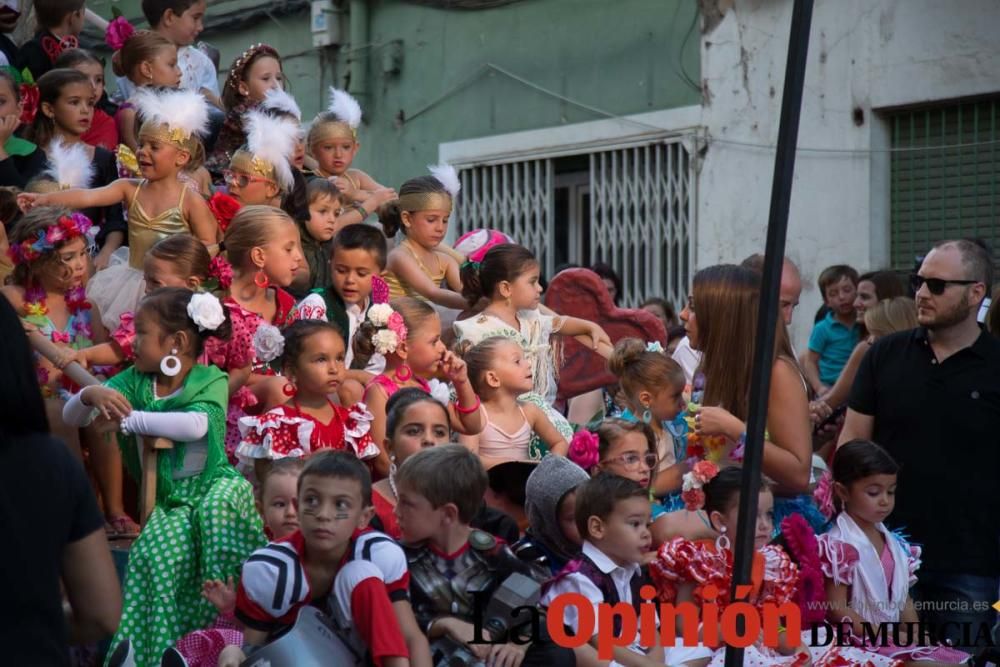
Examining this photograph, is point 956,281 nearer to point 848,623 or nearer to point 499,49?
point 848,623

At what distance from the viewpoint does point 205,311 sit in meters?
6.33

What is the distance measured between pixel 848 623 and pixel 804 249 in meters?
7.28

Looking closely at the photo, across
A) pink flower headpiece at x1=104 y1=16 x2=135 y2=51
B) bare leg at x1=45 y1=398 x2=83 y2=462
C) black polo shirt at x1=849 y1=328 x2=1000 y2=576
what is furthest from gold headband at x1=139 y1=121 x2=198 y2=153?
black polo shirt at x1=849 y1=328 x2=1000 y2=576

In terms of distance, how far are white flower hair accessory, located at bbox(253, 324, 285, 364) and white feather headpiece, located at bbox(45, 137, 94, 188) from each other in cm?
210

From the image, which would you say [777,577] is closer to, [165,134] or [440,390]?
[440,390]

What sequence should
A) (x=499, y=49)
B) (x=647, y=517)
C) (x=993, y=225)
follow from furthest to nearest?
(x=499, y=49) → (x=993, y=225) → (x=647, y=517)

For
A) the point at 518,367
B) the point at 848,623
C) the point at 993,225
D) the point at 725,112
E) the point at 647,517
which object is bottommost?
the point at 848,623

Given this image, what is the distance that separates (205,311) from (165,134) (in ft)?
6.54

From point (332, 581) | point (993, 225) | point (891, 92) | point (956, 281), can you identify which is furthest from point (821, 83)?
point (332, 581)

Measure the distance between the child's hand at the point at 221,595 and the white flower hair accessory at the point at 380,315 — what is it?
5.64 ft

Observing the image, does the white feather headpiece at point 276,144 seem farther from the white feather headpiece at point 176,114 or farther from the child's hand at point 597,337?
the child's hand at point 597,337

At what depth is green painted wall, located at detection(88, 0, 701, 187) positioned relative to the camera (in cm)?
1424

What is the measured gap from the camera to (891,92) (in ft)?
42.1

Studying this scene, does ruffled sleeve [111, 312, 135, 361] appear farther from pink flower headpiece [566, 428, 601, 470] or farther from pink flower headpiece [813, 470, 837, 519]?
pink flower headpiece [813, 470, 837, 519]
